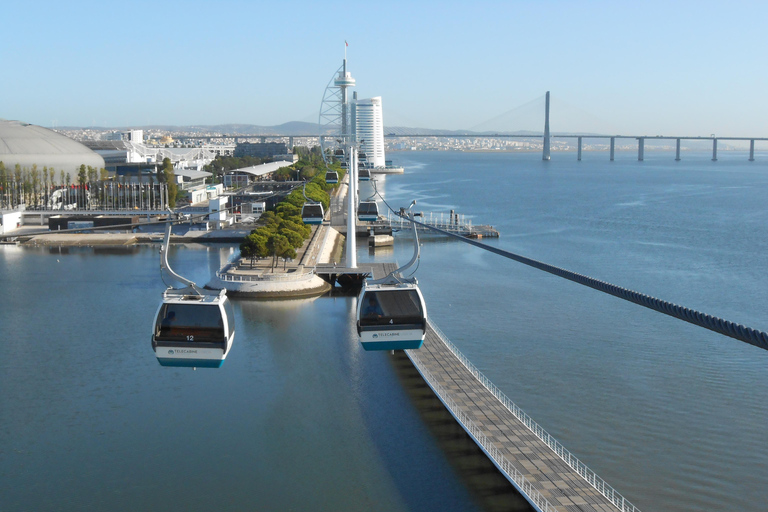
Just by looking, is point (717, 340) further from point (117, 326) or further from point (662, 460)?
point (117, 326)

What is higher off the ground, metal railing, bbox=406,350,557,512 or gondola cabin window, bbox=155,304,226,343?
gondola cabin window, bbox=155,304,226,343

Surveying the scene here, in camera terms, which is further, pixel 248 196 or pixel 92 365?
pixel 248 196

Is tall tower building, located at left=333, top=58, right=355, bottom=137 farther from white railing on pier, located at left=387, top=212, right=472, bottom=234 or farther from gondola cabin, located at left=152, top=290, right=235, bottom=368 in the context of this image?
gondola cabin, located at left=152, top=290, right=235, bottom=368

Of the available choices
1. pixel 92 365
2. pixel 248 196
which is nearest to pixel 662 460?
pixel 92 365

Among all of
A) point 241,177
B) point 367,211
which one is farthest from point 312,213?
point 241,177

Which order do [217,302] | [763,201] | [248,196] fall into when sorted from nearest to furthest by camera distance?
[217,302], [248,196], [763,201]

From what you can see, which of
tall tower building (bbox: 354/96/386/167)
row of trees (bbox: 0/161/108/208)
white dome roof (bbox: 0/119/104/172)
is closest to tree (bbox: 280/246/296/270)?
row of trees (bbox: 0/161/108/208)

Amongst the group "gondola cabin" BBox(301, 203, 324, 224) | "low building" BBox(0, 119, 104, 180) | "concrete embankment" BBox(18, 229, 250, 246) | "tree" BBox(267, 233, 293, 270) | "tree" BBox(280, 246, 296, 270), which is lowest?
"concrete embankment" BBox(18, 229, 250, 246)

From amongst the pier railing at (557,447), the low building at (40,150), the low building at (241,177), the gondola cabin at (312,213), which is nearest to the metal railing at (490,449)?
the pier railing at (557,447)
